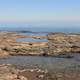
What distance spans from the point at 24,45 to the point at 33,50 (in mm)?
2346

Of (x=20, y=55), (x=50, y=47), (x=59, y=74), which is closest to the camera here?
(x=59, y=74)

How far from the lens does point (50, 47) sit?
40.6 m

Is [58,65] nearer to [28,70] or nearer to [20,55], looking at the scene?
[28,70]

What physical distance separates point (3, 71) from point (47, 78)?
4367 mm

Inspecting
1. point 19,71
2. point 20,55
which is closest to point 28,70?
point 19,71

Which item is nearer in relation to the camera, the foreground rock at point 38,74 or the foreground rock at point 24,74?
the foreground rock at point 24,74

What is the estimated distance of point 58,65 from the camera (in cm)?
2934

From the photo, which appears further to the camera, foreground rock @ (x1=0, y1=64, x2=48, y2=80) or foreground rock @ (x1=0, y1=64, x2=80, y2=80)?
foreground rock @ (x1=0, y1=64, x2=80, y2=80)

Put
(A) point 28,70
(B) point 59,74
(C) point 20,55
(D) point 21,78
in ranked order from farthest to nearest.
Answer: (C) point 20,55 → (A) point 28,70 → (B) point 59,74 → (D) point 21,78

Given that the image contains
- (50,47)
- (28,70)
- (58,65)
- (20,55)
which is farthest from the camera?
(50,47)

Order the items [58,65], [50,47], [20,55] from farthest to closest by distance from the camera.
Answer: [50,47]
[20,55]
[58,65]

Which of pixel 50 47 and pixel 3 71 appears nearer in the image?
pixel 3 71

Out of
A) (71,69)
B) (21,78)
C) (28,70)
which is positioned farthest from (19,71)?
(71,69)

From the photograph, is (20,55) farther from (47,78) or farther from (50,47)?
(47,78)
